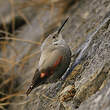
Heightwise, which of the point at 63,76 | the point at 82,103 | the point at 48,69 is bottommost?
the point at 63,76

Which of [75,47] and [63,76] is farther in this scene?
[75,47]

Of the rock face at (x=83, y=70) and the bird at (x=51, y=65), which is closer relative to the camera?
the rock face at (x=83, y=70)

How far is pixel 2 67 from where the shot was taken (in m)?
3.99

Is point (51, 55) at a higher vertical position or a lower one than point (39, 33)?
higher

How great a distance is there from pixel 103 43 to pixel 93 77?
0.41m

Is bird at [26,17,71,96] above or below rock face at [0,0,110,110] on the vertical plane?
above

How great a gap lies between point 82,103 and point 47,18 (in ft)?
10.4

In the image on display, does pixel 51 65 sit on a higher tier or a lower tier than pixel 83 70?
A: higher

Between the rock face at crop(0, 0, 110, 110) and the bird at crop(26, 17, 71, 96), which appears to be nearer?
the rock face at crop(0, 0, 110, 110)

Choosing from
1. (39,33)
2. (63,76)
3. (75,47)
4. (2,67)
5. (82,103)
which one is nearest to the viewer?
(82,103)

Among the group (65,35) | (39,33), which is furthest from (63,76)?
(39,33)

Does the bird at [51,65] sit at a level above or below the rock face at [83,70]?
above

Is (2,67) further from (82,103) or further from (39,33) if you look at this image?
(82,103)

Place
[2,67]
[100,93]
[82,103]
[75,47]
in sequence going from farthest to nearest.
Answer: [2,67] → [75,47] → [82,103] → [100,93]
